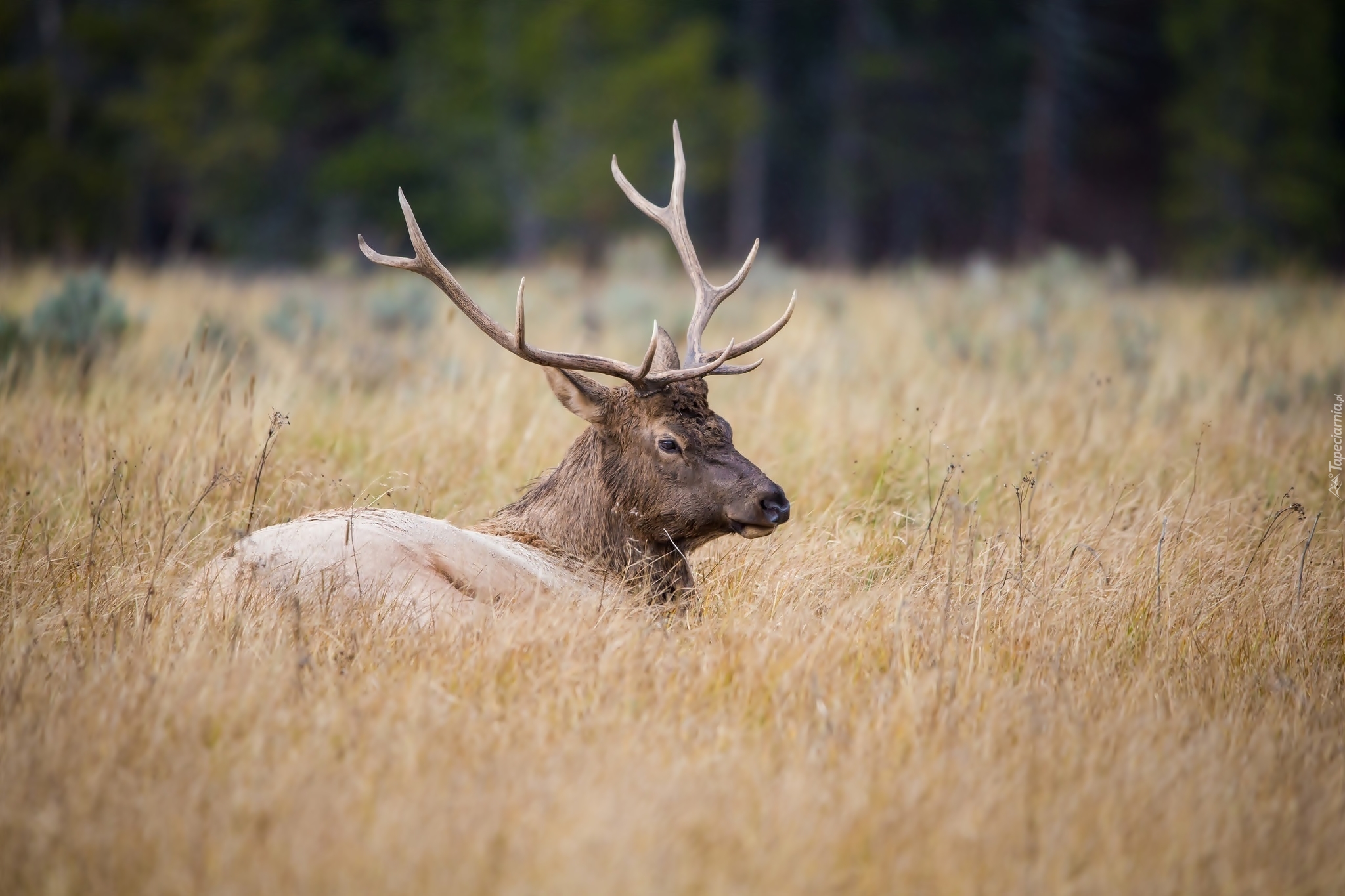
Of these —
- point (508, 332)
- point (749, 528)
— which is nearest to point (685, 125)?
point (508, 332)

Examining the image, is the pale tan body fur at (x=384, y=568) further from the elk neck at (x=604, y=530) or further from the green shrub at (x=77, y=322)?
the green shrub at (x=77, y=322)

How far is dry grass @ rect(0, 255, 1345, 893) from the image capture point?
2654 millimetres

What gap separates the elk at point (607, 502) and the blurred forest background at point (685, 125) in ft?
51.8

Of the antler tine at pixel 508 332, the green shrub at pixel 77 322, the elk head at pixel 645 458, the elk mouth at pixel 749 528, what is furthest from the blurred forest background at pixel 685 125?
the elk mouth at pixel 749 528

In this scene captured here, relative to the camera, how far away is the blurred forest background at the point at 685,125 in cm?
2173

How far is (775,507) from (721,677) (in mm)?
1016

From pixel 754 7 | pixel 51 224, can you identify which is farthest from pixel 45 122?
pixel 754 7

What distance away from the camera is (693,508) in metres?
4.59

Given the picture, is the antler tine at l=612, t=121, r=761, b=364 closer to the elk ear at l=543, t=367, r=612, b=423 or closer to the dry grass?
the elk ear at l=543, t=367, r=612, b=423

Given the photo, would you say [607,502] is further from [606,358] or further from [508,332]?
[508,332]

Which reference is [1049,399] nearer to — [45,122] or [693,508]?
[693,508]

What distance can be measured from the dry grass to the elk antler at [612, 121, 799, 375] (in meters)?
0.82

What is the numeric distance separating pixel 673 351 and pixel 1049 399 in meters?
3.74

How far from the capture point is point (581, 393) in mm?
4691
